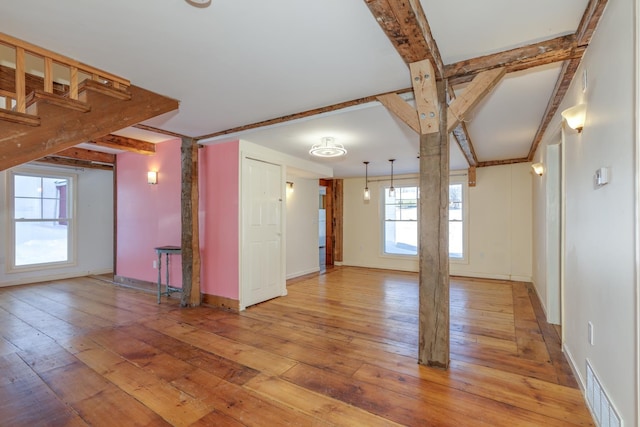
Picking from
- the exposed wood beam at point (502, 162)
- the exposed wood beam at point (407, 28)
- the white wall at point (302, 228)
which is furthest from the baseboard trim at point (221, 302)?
the exposed wood beam at point (502, 162)

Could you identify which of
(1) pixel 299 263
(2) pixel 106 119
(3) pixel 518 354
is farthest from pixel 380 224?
(2) pixel 106 119

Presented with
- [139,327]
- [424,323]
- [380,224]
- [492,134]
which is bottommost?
[139,327]

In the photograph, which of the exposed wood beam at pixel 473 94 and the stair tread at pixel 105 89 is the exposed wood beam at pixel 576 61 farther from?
the stair tread at pixel 105 89

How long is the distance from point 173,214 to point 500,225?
6289 mm

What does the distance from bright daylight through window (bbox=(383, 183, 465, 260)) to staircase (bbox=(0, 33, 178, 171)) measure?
19.2 feet

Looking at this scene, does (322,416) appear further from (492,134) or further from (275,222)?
(492,134)

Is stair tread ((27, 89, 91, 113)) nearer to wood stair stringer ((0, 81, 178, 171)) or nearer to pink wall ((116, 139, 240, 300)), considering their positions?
wood stair stringer ((0, 81, 178, 171))

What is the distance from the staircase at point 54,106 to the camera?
2.01 metres

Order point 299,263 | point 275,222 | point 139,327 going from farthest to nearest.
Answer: point 299,263 → point 275,222 → point 139,327

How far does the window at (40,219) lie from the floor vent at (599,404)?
8.20m

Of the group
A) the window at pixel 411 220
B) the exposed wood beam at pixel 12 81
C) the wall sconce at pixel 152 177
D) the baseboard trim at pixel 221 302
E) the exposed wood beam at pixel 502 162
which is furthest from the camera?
the window at pixel 411 220

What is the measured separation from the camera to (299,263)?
654cm

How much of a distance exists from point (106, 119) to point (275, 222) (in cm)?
267

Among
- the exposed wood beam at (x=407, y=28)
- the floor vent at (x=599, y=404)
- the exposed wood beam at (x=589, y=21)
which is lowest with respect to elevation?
the floor vent at (x=599, y=404)
